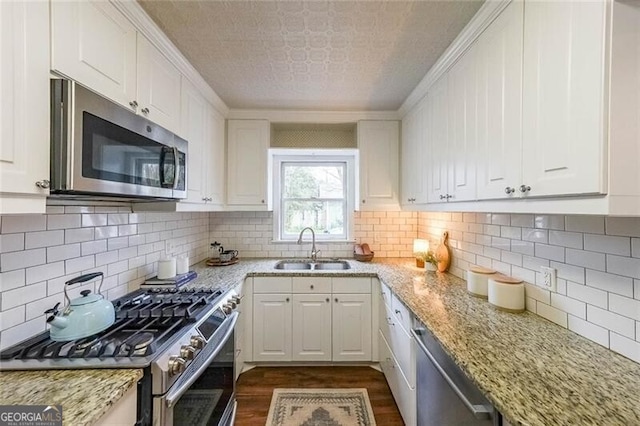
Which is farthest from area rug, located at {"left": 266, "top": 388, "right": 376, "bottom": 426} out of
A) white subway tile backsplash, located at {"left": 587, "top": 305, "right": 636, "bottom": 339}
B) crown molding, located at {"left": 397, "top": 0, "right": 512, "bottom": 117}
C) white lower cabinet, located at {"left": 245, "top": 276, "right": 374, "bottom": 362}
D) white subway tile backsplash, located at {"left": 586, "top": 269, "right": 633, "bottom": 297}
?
crown molding, located at {"left": 397, "top": 0, "right": 512, "bottom": 117}

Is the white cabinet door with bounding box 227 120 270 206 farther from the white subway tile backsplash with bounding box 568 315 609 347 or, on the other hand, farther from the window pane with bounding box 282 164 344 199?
the white subway tile backsplash with bounding box 568 315 609 347

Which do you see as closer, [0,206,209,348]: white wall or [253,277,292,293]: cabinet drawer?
[0,206,209,348]: white wall

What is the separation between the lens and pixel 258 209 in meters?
2.82

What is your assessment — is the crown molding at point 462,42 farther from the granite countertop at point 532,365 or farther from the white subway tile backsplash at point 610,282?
the granite countertop at point 532,365

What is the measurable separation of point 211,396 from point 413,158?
2.24m

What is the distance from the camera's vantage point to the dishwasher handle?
2.94ft

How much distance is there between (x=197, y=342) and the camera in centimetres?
128

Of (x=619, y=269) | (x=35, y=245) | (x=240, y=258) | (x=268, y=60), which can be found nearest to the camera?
(x=619, y=269)

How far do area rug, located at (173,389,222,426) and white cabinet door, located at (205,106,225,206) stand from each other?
4.73ft

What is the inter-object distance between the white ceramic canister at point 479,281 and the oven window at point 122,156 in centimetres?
189

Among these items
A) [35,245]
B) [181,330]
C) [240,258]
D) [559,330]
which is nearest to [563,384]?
[559,330]

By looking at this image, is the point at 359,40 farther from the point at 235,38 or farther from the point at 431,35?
the point at 235,38

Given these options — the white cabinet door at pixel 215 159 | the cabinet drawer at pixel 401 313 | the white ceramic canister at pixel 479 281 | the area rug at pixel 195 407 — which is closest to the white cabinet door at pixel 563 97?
the white ceramic canister at pixel 479 281

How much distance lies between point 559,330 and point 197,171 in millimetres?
2374
